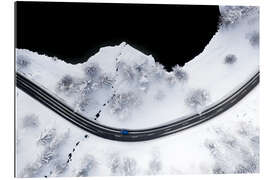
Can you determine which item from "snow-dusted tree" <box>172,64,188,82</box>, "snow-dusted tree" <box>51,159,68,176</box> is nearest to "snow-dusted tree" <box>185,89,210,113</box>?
"snow-dusted tree" <box>172,64,188,82</box>

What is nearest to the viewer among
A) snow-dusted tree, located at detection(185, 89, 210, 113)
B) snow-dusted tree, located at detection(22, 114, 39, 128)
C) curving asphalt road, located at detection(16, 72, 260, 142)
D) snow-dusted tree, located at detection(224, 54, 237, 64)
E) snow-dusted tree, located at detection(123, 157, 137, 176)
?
snow-dusted tree, located at detection(22, 114, 39, 128)

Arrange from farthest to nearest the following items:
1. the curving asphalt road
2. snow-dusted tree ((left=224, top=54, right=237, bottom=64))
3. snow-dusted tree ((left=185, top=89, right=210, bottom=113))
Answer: snow-dusted tree ((left=224, top=54, right=237, bottom=64)) → snow-dusted tree ((left=185, top=89, right=210, bottom=113)) → the curving asphalt road

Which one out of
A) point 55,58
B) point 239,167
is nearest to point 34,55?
point 55,58

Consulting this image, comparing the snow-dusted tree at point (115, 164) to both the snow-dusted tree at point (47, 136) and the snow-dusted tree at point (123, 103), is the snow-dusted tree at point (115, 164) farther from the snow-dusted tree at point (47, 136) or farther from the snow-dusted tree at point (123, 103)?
the snow-dusted tree at point (47, 136)

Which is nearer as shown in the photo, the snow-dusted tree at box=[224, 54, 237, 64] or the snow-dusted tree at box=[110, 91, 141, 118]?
the snow-dusted tree at box=[110, 91, 141, 118]

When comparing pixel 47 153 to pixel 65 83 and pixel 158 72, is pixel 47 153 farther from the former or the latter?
pixel 158 72

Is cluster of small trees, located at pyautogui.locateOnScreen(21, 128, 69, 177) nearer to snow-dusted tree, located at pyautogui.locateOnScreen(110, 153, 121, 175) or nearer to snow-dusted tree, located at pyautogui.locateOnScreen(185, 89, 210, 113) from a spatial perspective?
snow-dusted tree, located at pyautogui.locateOnScreen(110, 153, 121, 175)
